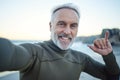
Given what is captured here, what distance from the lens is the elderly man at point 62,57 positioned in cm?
168

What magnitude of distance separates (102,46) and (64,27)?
0.48m

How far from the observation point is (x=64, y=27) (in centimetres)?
192

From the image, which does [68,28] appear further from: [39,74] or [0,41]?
[0,41]

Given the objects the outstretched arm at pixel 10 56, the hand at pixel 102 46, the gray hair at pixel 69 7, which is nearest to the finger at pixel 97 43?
the hand at pixel 102 46

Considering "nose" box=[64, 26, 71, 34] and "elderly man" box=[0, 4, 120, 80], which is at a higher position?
"nose" box=[64, 26, 71, 34]

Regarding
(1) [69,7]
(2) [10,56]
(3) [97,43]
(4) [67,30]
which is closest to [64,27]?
(4) [67,30]

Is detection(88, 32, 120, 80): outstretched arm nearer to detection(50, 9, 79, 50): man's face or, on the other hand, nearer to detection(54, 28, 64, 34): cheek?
detection(50, 9, 79, 50): man's face

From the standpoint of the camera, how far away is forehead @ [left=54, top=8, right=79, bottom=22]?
75.6 inches

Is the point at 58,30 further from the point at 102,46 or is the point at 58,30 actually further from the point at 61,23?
the point at 102,46

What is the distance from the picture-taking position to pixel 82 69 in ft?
7.21

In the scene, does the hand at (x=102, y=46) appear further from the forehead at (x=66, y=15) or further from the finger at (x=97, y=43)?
the forehead at (x=66, y=15)

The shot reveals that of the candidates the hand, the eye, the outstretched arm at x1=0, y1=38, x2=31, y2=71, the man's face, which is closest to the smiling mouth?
the man's face

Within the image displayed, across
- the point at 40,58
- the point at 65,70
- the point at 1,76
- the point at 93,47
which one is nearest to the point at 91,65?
the point at 93,47

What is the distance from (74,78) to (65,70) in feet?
0.56
